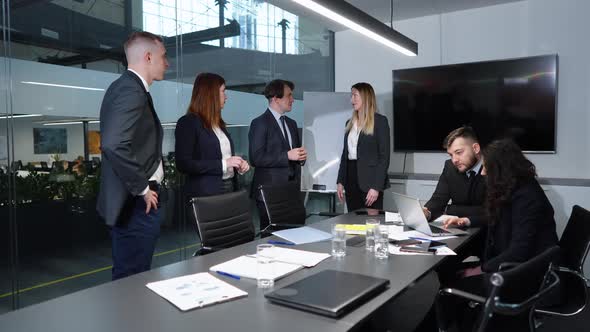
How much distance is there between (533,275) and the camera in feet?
4.82

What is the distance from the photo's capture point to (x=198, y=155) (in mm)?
3072

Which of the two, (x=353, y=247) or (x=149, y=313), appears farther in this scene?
(x=353, y=247)

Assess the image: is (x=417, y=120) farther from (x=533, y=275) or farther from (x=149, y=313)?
(x=149, y=313)

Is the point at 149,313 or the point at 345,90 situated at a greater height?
the point at 345,90

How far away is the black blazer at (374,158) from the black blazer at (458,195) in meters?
0.77

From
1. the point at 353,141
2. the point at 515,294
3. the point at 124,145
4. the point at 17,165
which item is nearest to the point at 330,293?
the point at 515,294

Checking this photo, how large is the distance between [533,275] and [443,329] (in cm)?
47

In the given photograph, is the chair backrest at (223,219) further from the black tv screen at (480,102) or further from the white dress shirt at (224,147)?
the black tv screen at (480,102)

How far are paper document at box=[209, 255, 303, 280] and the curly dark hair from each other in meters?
1.16

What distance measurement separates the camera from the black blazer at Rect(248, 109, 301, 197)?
11.6ft

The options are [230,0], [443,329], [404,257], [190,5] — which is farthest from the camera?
[230,0]

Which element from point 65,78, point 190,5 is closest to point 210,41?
point 190,5

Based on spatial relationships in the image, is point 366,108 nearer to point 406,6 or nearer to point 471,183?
point 471,183

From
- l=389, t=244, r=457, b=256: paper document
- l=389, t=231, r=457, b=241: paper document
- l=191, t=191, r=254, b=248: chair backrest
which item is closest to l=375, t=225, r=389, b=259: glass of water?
l=389, t=244, r=457, b=256: paper document
